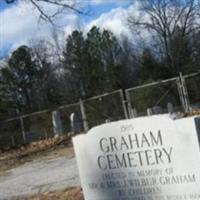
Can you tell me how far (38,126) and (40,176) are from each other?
16.7m

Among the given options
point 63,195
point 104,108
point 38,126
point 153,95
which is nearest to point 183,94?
point 153,95

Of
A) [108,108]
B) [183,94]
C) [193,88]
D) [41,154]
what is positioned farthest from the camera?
[193,88]

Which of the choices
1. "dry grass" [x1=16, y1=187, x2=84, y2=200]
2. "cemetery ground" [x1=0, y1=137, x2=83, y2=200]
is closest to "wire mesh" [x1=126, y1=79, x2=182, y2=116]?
"cemetery ground" [x1=0, y1=137, x2=83, y2=200]

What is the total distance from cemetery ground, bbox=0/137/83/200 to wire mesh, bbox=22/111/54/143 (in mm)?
9252

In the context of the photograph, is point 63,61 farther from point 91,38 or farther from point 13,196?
point 13,196

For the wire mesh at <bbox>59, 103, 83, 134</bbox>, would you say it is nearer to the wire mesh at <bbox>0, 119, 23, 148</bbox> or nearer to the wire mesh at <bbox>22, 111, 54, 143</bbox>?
the wire mesh at <bbox>22, 111, 54, 143</bbox>

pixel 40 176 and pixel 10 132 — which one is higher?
pixel 10 132

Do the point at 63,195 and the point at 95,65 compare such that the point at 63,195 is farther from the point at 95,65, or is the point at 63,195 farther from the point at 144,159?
the point at 95,65

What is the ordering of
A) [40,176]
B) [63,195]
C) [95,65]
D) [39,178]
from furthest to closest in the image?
[95,65], [40,176], [39,178], [63,195]

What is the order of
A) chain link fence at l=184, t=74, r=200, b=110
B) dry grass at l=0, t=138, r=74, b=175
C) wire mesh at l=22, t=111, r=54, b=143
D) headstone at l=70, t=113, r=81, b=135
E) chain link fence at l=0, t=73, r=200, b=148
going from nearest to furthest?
1. dry grass at l=0, t=138, r=74, b=175
2. headstone at l=70, t=113, r=81, b=135
3. chain link fence at l=0, t=73, r=200, b=148
4. wire mesh at l=22, t=111, r=54, b=143
5. chain link fence at l=184, t=74, r=200, b=110

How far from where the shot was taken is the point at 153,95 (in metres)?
29.8

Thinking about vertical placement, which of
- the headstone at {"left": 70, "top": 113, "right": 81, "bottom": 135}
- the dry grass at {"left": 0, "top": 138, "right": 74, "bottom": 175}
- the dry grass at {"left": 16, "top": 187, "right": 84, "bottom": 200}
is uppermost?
the headstone at {"left": 70, "top": 113, "right": 81, "bottom": 135}

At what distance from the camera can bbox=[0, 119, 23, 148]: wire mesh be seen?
2883 centimetres

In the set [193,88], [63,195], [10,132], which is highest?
[193,88]
